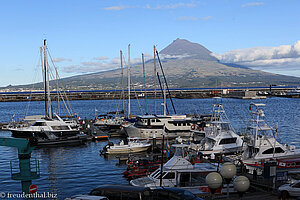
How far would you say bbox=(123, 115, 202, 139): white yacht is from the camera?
1775 inches

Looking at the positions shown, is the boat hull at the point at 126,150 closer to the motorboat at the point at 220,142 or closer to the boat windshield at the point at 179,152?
the motorboat at the point at 220,142

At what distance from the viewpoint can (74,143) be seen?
144 ft

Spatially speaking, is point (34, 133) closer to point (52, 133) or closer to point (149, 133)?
point (52, 133)

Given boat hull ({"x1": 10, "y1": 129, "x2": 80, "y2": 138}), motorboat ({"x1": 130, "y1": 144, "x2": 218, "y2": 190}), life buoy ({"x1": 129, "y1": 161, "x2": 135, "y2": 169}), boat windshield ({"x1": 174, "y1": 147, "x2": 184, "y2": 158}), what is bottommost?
life buoy ({"x1": 129, "y1": 161, "x2": 135, "y2": 169})

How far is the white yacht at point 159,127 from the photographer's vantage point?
45.1 meters

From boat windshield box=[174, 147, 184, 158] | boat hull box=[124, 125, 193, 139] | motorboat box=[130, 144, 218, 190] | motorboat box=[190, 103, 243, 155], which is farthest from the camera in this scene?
boat hull box=[124, 125, 193, 139]

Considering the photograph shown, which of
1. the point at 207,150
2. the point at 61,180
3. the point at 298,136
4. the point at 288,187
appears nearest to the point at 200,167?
the point at 288,187

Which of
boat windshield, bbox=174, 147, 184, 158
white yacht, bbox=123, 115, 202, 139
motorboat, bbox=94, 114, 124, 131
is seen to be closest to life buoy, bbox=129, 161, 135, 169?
boat windshield, bbox=174, 147, 184, 158

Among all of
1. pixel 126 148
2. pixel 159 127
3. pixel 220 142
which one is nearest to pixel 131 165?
pixel 126 148

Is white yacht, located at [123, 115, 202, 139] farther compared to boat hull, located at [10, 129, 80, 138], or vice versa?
white yacht, located at [123, 115, 202, 139]

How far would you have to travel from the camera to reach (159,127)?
4553cm

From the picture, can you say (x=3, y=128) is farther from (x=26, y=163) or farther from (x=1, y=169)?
(x=26, y=163)

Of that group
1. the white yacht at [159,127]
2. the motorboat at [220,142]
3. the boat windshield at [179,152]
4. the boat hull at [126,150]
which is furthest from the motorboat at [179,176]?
the white yacht at [159,127]

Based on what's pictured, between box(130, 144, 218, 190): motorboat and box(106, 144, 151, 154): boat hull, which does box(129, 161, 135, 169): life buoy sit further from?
box(106, 144, 151, 154): boat hull
